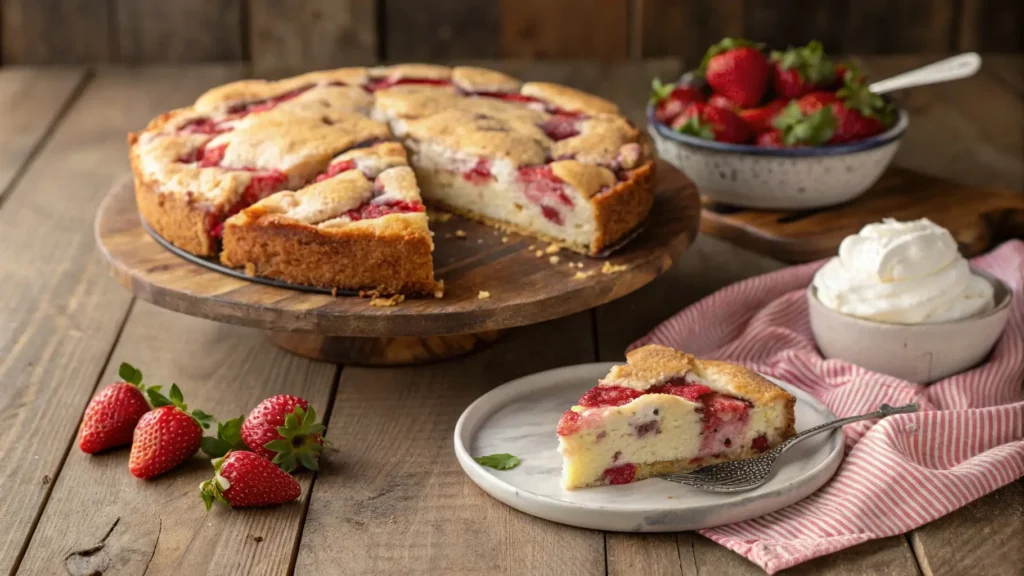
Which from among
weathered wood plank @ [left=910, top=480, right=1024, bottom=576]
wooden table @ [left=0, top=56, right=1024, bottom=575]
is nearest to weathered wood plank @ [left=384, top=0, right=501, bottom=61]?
wooden table @ [left=0, top=56, right=1024, bottom=575]

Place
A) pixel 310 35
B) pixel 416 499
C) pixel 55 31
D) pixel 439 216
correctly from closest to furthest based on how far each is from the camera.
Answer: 1. pixel 416 499
2. pixel 439 216
3. pixel 310 35
4. pixel 55 31

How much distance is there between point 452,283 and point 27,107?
2.92 metres

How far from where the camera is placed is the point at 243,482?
239 centimetres

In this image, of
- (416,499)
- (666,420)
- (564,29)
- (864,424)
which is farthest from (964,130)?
(416,499)

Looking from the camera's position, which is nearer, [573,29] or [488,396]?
[488,396]

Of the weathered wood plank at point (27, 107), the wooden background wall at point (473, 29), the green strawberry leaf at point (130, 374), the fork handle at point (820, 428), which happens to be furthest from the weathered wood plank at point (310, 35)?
the fork handle at point (820, 428)

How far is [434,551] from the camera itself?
2.31m

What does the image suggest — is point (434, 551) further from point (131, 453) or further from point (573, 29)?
point (573, 29)

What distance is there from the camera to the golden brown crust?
2.85 metres

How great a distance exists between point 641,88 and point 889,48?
4.79 ft

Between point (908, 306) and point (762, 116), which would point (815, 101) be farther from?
point (908, 306)

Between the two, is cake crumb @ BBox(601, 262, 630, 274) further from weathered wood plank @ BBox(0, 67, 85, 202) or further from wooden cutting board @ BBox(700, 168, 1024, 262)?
weathered wood plank @ BBox(0, 67, 85, 202)

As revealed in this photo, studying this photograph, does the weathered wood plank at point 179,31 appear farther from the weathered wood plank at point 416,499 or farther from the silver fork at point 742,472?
the silver fork at point 742,472

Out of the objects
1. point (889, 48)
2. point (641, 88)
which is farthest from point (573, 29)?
point (889, 48)
